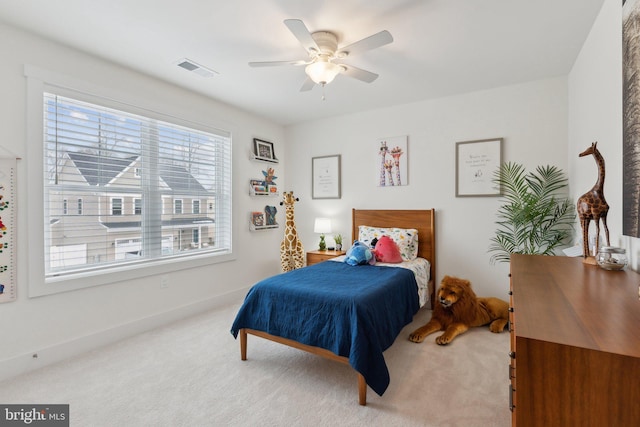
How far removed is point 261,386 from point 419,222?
8.40 ft

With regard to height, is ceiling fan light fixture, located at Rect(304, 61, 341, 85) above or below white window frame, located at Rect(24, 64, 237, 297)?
above

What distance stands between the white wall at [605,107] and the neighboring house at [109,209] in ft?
11.9

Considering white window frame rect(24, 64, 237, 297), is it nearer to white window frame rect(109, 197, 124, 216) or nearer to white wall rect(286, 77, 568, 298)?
white window frame rect(109, 197, 124, 216)

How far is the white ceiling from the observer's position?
194cm

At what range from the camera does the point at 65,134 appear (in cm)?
245

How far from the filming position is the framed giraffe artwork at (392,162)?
149 inches

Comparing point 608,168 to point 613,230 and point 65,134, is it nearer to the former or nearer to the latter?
point 613,230

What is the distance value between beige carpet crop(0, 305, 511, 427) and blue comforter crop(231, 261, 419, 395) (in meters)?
0.25

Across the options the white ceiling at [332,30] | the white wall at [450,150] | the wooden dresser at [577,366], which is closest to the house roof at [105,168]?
the white ceiling at [332,30]

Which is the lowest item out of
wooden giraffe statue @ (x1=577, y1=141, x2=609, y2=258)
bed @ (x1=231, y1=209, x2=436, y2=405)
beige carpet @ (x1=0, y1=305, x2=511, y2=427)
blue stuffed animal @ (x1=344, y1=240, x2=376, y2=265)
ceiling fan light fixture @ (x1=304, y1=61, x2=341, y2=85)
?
beige carpet @ (x1=0, y1=305, x2=511, y2=427)

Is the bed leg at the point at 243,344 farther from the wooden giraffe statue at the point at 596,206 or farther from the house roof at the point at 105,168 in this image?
the wooden giraffe statue at the point at 596,206

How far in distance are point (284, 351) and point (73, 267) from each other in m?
1.94

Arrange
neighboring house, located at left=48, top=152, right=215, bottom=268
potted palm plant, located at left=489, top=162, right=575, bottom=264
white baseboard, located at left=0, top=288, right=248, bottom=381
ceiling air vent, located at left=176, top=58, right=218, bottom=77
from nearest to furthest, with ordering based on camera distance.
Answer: white baseboard, located at left=0, top=288, right=248, bottom=381 < neighboring house, located at left=48, top=152, right=215, bottom=268 < ceiling air vent, located at left=176, top=58, right=218, bottom=77 < potted palm plant, located at left=489, top=162, right=575, bottom=264

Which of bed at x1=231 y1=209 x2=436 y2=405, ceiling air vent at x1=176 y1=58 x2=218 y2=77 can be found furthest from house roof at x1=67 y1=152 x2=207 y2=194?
bed at x1=231 y1=209 x2=436 y2=405
